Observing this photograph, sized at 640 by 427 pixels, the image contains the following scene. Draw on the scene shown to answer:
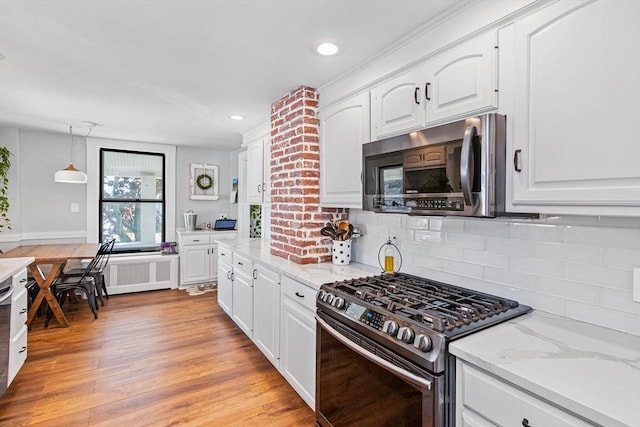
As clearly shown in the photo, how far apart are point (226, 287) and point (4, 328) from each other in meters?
1.90

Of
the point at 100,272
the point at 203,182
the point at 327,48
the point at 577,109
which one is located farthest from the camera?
the point at 203,182

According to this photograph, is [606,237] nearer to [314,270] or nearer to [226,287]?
[314,270]

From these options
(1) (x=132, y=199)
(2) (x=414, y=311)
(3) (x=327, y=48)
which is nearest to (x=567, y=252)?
(2) (x=414, y=311)

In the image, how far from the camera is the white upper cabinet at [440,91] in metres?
1.45

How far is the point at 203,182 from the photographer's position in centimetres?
576

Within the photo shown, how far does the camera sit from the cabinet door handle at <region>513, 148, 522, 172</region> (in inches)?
51.9

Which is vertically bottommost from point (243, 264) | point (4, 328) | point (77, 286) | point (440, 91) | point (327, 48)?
point (77, 286)

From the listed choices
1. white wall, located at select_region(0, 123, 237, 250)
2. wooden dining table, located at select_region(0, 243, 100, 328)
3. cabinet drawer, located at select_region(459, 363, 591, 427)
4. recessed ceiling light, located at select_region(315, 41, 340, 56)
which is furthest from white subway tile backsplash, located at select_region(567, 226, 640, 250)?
white wall, located at select_region(0, 123, 237, 250)

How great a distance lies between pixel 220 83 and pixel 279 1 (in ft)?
4.03

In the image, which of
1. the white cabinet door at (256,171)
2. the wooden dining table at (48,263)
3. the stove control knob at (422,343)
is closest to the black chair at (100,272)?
the wooden dining table at (48,263)

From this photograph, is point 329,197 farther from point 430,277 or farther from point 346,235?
point 430,277

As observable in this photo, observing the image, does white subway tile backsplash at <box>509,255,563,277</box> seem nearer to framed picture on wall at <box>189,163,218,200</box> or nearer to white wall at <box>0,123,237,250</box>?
framed picture on wall at <box>189,163,218,200</box>

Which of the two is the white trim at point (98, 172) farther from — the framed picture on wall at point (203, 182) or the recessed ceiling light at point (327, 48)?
the recessed ceiling light at point (327, 48)

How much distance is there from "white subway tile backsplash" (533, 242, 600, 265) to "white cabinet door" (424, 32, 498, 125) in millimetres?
674
